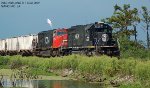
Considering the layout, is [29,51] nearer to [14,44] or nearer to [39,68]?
[14,44]

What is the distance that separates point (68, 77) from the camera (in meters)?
34.4

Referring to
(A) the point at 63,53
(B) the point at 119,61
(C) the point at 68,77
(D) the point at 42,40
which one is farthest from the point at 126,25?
(B) the point at 119,61

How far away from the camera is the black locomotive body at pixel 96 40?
43.9m

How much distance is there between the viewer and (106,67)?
2898 cm

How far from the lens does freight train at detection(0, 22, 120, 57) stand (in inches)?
1751

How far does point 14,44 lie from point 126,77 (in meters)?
49.7

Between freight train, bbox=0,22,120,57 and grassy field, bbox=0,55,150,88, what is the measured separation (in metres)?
5.07

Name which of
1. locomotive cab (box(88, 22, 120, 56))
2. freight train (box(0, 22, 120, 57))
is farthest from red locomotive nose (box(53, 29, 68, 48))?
locomotive cab (box(88, 22, 120, 56))

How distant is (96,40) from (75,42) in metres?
4.38

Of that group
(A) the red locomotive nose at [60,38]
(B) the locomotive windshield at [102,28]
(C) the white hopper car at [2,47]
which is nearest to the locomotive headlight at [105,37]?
(B) the locomotive windshield at [102,28]

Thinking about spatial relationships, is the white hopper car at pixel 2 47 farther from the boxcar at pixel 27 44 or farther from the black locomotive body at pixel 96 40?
the black locomotive body at pixel 96 40

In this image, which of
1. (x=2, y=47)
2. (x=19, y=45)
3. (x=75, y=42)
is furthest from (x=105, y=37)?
(x=2, y=47)

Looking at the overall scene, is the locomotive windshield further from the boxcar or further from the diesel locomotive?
the boxcar

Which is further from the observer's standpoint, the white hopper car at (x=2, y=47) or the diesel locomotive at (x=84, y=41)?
the white hopper car at (x=2, y=47)
